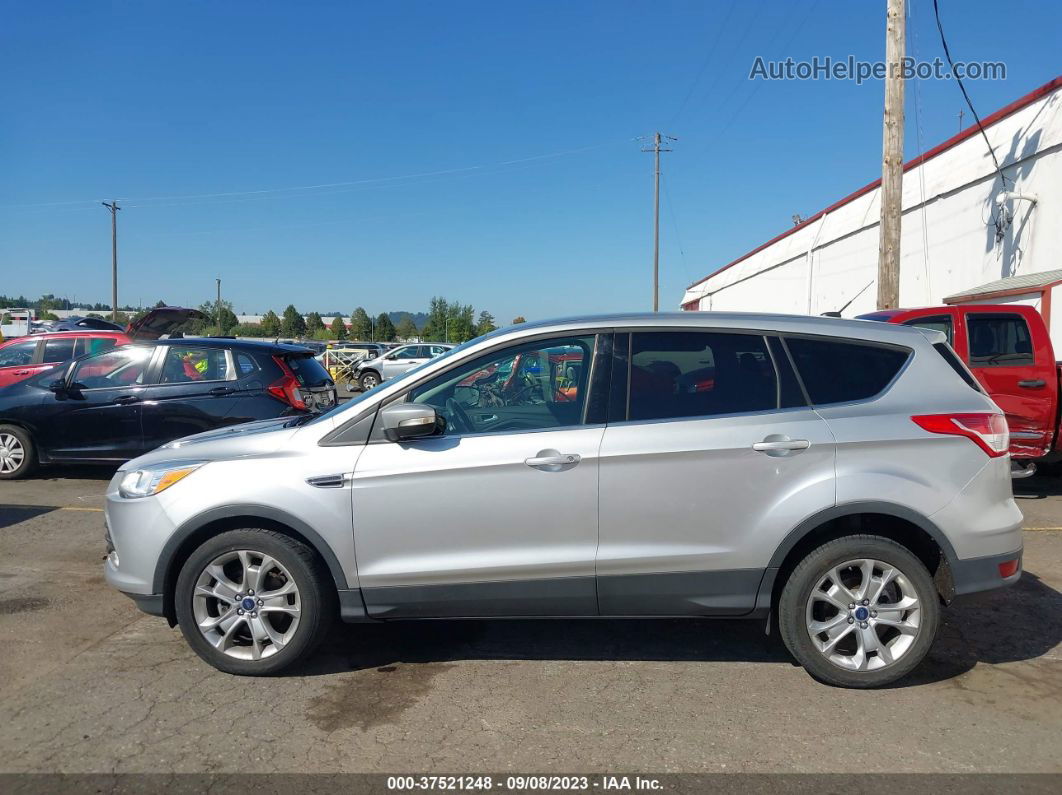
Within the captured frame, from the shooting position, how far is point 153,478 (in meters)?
4.04

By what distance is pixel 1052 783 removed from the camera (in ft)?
9.91

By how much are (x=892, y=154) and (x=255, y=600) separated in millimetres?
11664

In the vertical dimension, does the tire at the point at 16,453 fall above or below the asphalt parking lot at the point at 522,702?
above

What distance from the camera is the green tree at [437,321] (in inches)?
2734

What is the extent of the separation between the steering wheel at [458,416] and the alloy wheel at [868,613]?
74.4 inches

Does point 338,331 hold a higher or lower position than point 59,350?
higher

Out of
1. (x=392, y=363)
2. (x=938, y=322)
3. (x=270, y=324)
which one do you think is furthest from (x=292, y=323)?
(x=938, y=322)

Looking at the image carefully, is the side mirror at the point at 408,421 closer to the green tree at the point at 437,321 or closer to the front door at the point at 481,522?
the front door at the point at 481,522

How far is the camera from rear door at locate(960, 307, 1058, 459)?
7.98m

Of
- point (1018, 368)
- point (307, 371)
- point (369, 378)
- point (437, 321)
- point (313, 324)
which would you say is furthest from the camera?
point (313, 324)

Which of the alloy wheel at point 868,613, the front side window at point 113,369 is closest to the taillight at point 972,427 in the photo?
the alloy wheel at point 868,613

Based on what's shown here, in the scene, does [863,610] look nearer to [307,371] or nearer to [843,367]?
[843,367]

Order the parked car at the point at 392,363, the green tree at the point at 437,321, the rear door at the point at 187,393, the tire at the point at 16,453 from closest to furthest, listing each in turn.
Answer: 1. the rear door at the point at 187,393
2. the tire at the point at 16,453
3. the parked car at the point at 392,363
4. the green tree at the point at 437,321

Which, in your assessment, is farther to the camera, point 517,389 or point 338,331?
point 338,331
